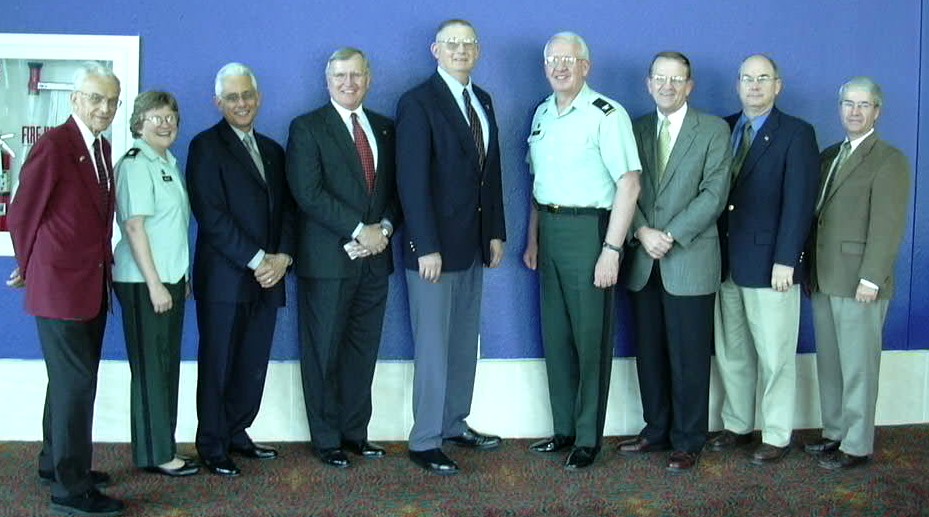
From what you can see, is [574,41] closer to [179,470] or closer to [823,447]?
[823,447]

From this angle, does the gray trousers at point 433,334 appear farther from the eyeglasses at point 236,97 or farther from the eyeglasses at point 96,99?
the eyeglasses at point 96,99

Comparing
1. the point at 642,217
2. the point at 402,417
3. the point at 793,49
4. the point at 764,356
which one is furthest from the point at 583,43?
the point at 402,417

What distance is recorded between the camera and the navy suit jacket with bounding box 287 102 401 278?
3744 millimetres

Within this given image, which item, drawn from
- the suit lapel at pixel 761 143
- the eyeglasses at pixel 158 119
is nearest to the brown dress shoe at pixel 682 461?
the suit lapel at pixel 761 143

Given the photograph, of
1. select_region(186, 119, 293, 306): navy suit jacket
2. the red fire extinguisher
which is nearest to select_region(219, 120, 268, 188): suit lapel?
select_region(186, 119, 293, 306): navy suit jacket

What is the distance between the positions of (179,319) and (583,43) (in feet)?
6.73

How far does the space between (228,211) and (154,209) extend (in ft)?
0.99

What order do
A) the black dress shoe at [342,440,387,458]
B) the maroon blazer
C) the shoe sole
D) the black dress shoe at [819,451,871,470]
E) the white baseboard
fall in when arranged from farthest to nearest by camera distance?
the white baseboard
the black dress shoe at [342,440,387,458]
the black dress shoe at [819,451,871,470]
the shoe sole
the maroon blazer

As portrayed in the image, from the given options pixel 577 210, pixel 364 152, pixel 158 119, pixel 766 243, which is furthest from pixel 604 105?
pixel 158 119

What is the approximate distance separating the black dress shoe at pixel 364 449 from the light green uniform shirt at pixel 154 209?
1.07 m

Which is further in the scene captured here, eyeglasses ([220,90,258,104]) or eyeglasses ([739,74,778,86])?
eyeglasses ([739,74,778,86])

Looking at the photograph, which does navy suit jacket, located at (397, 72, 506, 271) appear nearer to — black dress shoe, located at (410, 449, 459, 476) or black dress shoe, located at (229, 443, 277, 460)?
black dress shoe, located at (410, 449, 459, 476)

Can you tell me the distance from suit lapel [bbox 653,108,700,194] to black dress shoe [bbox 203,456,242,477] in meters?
2.15

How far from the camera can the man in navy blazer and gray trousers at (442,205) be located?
3734 millimetres
